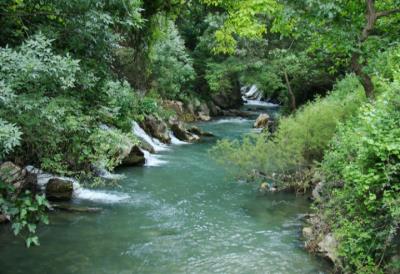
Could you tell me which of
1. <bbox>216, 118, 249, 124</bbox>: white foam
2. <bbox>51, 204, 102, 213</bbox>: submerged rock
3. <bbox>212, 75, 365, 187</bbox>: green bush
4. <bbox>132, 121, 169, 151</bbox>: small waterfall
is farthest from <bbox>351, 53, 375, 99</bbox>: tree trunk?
<bbox>216, 118, 249, 124</bbox>: white foam

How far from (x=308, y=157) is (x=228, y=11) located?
223 inches

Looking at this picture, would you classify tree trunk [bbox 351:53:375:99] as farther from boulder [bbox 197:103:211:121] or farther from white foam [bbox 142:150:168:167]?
boulder [bbox 197:103:211:121]

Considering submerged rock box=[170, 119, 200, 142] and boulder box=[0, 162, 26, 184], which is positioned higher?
boulder box=[0, 162, 26, 184]

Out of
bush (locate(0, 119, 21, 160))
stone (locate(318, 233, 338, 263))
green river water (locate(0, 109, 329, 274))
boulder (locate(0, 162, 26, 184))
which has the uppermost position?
bush (locate(0, 119, 21, 160))

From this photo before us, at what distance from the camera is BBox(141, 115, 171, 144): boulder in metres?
21.4

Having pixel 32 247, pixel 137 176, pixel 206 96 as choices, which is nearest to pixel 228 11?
pixel 32 247

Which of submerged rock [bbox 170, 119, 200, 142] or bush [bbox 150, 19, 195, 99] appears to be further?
bush [bbox 150, 19, 195, 99]

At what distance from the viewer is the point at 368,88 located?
9.93m

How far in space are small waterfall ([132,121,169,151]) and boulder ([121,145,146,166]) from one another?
2759mm

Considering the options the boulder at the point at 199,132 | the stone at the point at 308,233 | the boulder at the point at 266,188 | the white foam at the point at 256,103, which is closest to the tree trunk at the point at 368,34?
A: the stone at the point at 308,233

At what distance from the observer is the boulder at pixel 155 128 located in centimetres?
2138

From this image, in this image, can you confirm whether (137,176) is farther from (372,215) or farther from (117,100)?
(372,215)

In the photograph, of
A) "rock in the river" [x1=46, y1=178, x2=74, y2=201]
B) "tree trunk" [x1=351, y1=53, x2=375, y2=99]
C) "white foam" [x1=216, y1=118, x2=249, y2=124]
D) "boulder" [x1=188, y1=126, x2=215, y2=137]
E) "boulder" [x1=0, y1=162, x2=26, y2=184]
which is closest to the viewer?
"boulder" [x1=0, y1=162, x2=26, y2=184]

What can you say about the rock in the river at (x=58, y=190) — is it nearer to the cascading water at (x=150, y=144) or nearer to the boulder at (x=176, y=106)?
the cascading water at (x=150, y=144)
